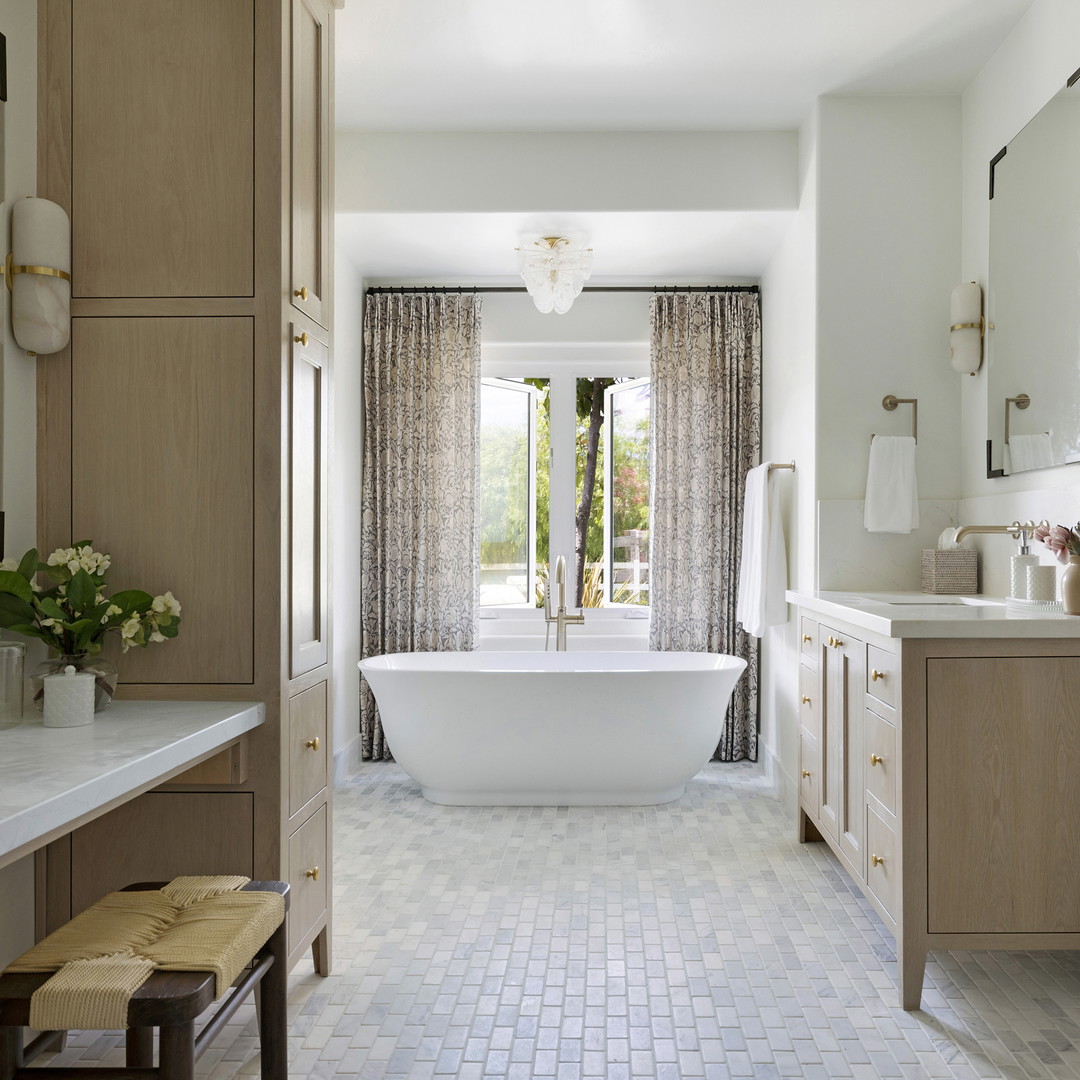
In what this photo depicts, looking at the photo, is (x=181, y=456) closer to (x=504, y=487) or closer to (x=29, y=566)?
(x=29, y=566)

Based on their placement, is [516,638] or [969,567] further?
[516,638]

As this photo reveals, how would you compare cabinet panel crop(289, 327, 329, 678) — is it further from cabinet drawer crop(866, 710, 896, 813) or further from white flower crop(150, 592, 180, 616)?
cabinet drawer crop(866, 710, 896, 813)

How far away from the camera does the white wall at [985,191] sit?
2.72 metres

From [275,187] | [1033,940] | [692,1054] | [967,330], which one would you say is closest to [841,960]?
[1033,940]

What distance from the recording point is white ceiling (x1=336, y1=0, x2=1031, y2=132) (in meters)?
2.95

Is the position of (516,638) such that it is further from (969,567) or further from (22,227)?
(22,227)

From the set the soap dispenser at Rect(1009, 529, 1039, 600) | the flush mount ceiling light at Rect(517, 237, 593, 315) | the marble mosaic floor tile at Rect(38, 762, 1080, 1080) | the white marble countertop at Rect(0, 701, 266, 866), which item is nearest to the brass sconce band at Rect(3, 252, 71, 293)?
the white marble countertop at Rect(0, 701, 266, 866)

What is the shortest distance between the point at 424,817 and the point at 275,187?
256 centimetres

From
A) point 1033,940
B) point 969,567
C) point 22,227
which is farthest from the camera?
point 969,567

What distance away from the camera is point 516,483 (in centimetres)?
495

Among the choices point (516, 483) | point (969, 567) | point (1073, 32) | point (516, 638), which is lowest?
point (516, 638)

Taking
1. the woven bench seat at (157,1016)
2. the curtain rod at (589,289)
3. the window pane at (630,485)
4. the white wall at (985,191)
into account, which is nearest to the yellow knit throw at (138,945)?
the woven bench seat at (157,1016)

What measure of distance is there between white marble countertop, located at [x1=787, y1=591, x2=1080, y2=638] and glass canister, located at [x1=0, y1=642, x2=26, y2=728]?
6.21 feet

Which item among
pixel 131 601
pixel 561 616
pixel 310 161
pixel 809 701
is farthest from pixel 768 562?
pixel 131 601
